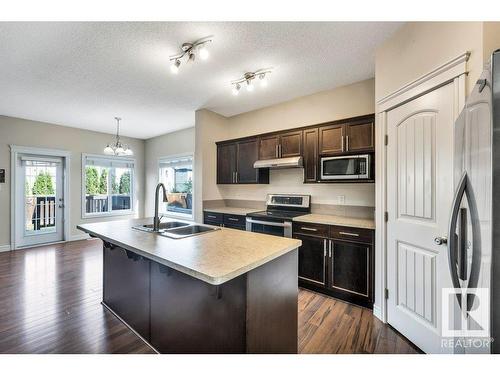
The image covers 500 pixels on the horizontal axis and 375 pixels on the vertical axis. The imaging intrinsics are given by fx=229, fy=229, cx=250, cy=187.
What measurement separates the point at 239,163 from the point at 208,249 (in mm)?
2572

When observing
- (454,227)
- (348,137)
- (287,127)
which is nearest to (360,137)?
(348,137)

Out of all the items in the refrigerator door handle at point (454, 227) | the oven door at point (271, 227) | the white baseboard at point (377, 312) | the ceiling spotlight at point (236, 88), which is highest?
the ceiling spotlight at point (236, 88)

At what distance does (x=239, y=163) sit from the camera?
3932 mm

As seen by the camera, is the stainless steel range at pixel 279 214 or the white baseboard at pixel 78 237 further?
the white baseboard at pixel 78 237

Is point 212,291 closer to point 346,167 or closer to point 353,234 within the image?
point 353,234

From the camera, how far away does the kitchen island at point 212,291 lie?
4.19 ft

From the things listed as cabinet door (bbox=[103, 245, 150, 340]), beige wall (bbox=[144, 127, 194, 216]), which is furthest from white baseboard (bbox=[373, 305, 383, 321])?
beige wall (bbox=[144, 127, 194, 216])

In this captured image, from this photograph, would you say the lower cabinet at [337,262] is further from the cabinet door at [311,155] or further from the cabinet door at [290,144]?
the cabinet door at [290,144]

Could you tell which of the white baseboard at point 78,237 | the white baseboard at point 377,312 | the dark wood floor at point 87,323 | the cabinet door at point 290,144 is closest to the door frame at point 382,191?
the white baseboard at point 377,312

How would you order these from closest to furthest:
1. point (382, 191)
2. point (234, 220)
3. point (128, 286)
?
point (128, 286) → point (382, 191) → point (234, 220)

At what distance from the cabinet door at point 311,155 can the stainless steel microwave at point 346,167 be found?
0.12 m

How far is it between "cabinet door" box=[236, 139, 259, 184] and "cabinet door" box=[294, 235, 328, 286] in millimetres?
1324

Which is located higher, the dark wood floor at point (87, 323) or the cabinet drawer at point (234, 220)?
the cabinet drawer at point (234, 220)
